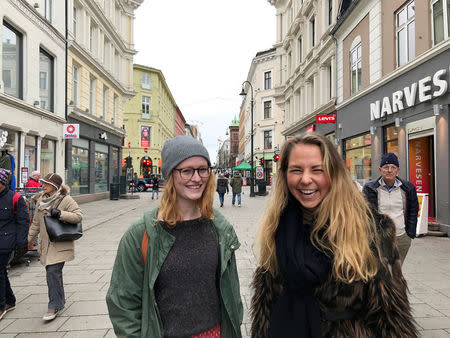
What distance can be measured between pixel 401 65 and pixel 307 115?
401 inches

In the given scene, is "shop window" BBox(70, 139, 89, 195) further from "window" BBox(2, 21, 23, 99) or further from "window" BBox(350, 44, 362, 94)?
"window" BBox(350, 44, 362, 94)

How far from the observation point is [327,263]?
5.11ft

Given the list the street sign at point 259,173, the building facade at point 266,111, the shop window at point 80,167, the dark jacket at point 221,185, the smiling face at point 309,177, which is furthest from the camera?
the building facade at point 266,111

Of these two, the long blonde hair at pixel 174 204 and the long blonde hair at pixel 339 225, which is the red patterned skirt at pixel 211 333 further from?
the long blonde hair at pixel 174 204

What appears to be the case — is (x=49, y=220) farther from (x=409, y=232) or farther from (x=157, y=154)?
(x=157, y=154)

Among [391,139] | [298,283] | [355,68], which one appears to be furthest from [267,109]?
[298,283]

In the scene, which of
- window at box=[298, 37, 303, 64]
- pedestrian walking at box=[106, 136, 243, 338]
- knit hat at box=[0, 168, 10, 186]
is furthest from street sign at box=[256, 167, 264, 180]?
pedestrian walking at box=[106, 136, 243, 338]

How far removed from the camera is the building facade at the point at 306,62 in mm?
17922

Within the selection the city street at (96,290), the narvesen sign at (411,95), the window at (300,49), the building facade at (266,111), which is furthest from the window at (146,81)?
the city street at (96,290)

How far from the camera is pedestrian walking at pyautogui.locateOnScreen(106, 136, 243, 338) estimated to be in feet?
5.53

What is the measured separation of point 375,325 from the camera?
152 cm

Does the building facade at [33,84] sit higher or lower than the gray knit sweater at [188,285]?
higher

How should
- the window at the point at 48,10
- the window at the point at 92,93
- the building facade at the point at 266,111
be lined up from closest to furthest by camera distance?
the window at the point at 48,10
the window at the point at 92,93
the building facade at the point at 266,111

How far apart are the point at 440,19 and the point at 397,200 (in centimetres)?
750
